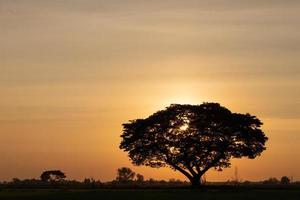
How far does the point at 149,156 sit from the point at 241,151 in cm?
1667

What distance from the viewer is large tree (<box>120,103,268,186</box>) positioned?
111312 mm

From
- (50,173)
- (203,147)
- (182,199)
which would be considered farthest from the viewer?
(50,173)

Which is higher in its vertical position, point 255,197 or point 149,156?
point 149,156

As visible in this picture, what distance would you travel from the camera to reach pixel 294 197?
6800 centimetres

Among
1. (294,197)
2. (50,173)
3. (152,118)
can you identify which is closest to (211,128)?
(152,118)

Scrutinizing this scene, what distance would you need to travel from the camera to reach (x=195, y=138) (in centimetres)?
11144

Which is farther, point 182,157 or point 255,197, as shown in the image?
point 182,157

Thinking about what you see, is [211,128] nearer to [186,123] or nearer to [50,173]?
[186,123]

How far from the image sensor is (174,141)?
372ft

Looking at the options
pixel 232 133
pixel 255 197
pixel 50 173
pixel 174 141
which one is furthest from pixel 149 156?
pixel 50 173

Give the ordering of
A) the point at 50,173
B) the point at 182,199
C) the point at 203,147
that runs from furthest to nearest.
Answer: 1. the point at 50,173
2. the point at 203,147
3. the point at 182,199

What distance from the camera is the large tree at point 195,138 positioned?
365ft

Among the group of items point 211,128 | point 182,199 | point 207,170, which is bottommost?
point 182,199

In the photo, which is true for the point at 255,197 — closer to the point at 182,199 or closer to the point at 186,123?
the point at 182,199
